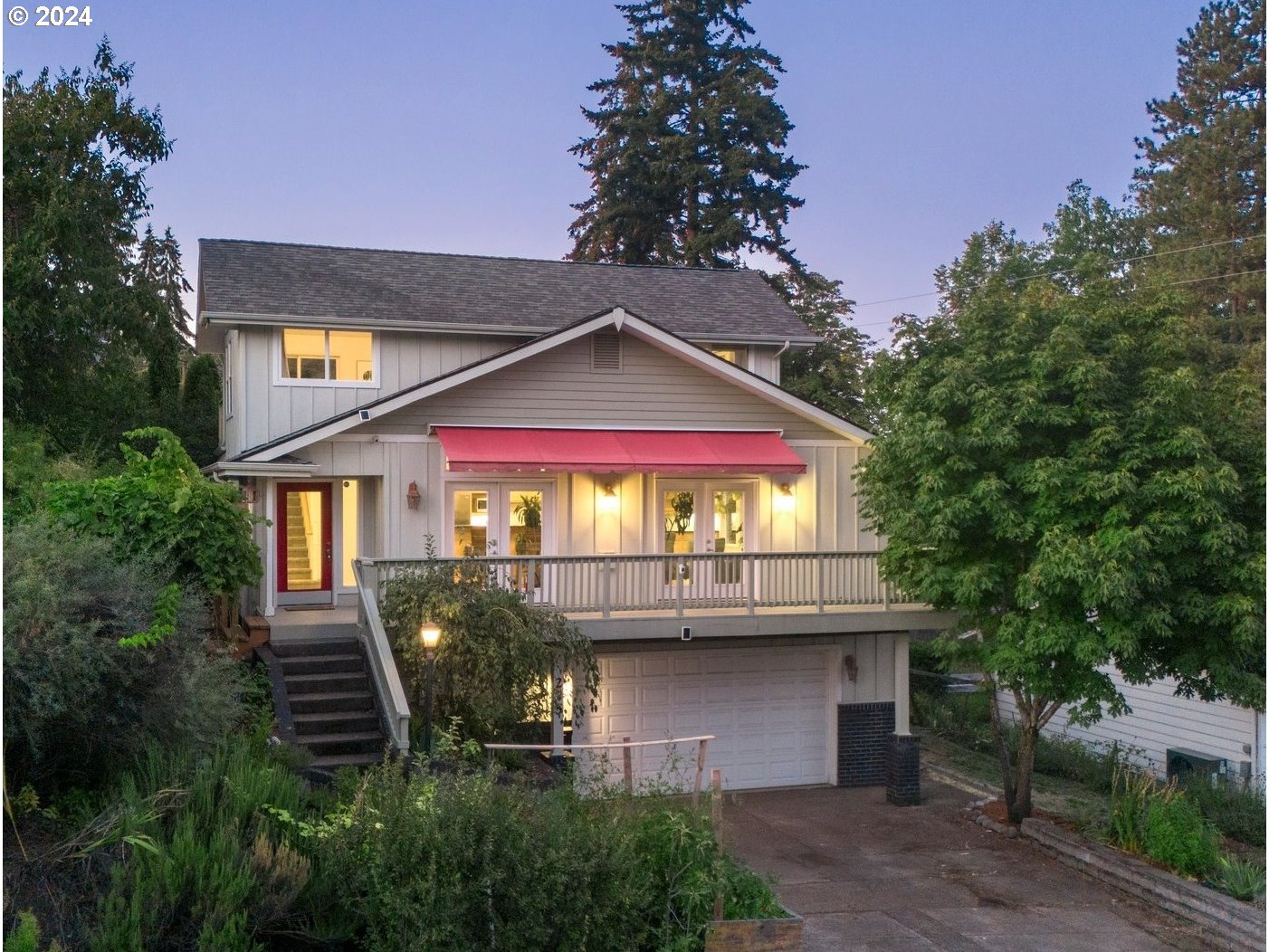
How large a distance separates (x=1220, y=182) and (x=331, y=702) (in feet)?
100

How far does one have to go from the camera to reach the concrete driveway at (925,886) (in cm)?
1166

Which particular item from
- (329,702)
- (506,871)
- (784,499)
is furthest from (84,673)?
(784,499)

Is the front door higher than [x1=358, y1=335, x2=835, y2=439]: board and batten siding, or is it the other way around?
[x1=358, y1=335, x2=835, y2=439]: board and batten siding

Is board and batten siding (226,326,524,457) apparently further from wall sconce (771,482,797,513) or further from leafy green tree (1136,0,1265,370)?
leafy green tree (1136,0,1265,370)

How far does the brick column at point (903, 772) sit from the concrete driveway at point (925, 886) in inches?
8.2

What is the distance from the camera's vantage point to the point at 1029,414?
47.4 ft

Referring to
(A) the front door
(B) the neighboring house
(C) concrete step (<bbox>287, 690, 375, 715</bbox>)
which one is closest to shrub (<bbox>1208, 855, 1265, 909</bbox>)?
(B) the neighboring house

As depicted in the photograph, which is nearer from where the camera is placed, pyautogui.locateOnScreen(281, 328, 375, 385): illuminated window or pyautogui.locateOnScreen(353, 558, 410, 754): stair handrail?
pyautogui.locateOnScreen(353, 558, 410, 754): stair handrail

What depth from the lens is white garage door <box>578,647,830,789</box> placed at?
1833 cm

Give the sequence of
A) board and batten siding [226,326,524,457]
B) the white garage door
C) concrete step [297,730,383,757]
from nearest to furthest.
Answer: concrete step [297,730,383,757] < the white garage door < board and batten siding [226,326,524,457]

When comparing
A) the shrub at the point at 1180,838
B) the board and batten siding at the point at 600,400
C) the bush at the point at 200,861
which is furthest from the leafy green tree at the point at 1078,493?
the bush at the point at 200,861

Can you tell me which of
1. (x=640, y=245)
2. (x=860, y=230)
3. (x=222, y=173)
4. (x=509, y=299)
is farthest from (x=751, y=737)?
(x=860, y=230)

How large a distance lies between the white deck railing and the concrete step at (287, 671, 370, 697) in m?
1.16

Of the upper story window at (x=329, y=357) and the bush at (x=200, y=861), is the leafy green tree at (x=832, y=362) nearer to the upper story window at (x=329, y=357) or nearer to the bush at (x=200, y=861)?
the upper story window at (x=329, y=357)
